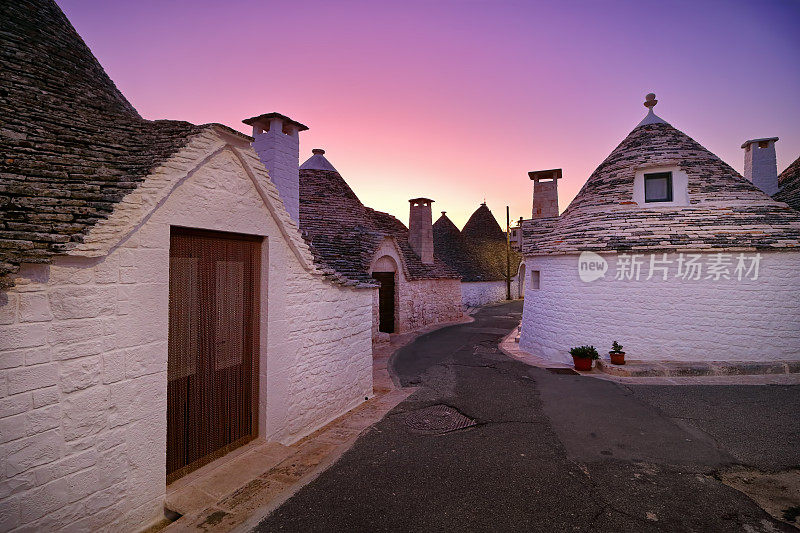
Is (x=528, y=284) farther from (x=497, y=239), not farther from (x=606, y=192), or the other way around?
(x=497, y=239)

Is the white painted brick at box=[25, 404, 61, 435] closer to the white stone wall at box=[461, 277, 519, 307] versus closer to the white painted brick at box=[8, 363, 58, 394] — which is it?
the white painted brick at box=[8, 363, 58, 394]

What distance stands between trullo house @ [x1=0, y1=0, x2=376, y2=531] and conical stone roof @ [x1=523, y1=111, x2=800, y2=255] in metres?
8.62

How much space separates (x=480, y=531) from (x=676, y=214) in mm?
Result: 11082

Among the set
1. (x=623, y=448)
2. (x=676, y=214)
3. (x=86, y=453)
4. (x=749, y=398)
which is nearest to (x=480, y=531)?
(x=623, y=448)

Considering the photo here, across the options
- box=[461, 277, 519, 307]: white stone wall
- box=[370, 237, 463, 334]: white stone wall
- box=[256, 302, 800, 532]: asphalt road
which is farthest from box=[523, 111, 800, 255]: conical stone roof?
box=[461, 277, 519, 307]: white stone wall

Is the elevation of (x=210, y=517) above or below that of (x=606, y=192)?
below

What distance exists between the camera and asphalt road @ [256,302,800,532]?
3.75 metres

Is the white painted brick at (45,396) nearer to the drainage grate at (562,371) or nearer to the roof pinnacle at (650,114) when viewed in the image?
the drainage grate at (562,371)

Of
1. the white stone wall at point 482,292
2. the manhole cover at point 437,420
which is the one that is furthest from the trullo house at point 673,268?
the white stone wall at point 482,292

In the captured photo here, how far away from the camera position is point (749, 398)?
24.2 feet

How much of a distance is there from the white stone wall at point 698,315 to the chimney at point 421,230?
10.1m

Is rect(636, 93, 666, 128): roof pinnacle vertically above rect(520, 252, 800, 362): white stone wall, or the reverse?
rect(636, 93, 666, 128): roof pinnacle

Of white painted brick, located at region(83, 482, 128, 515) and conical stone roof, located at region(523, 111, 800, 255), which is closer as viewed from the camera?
white painted brick, located at region(83, 482, 128, 515)

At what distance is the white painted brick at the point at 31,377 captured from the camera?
2.86 m
